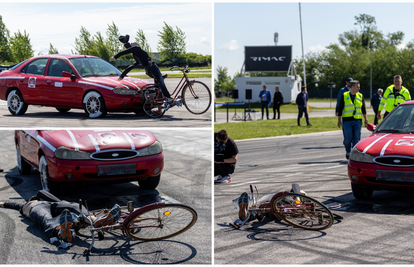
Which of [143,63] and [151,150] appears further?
[151,150]

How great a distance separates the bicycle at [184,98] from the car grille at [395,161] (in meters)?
3.19

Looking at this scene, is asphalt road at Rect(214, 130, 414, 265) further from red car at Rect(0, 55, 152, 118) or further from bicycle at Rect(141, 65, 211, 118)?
red car at Rect(0, 55, 152, 118)

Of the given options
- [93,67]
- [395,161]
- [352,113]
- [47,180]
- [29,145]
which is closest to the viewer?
[93,67]

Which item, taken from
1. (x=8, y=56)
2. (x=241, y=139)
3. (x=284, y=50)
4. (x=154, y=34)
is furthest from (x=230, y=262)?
(x=284, y=50)

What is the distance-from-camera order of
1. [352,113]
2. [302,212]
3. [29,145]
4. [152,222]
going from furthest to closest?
[352,113]
[29,145]
[302,212]
[152,222]

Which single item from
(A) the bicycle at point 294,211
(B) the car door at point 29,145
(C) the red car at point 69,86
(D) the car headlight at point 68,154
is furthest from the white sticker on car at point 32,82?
(A) the bicycle at point 294,211

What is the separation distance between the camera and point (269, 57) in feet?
175

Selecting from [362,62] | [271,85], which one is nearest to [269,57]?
[271,85]

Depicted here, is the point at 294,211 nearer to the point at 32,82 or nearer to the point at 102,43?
the point at 102,43

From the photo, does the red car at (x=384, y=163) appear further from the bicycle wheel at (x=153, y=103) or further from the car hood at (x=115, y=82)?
the car hood at (x=115, y=82)

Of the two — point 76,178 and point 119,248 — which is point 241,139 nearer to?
point 76,178

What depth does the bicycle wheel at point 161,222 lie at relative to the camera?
4.66 m

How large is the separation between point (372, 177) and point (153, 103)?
359cm

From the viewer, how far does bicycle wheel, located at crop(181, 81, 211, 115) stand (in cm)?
401
